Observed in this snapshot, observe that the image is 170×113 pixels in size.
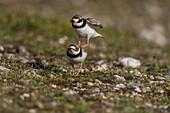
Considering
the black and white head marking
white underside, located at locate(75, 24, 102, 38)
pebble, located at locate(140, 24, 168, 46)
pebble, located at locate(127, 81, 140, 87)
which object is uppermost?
pebble, located at locate(140, 24, 168, 46)

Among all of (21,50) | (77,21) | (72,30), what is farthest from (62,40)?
(77,21)

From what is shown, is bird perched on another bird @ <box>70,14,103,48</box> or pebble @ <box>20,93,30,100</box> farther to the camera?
bird perched on another bird @ <box>70,14,103,48</box>

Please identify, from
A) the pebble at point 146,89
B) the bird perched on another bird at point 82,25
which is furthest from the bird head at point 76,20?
the pebble at point 146,89

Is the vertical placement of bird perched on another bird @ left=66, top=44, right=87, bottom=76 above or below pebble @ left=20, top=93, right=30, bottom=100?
above

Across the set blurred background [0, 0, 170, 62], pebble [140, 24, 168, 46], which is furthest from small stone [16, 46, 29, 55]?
pebble [140, 24, 168, 46]

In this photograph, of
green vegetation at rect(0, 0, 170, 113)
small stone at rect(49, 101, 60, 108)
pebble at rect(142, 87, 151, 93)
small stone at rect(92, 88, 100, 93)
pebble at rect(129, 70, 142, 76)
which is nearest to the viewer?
small stone at rect(49, 101, 60, 108)

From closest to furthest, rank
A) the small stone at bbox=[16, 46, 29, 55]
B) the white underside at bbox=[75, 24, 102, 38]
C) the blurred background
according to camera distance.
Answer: the white underside at bbox=[75, 24, 102, 38] < the small stone at bbox=[16, 46, 29, 55] < the blurred background

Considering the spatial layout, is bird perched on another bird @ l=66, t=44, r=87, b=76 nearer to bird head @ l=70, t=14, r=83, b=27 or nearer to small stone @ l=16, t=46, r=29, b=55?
bird head @ l=70, t=14, r=83, b=27

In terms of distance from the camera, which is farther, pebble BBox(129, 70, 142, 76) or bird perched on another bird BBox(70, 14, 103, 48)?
pebble BBox(129, 70, 142, 76)

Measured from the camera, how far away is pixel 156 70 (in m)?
14.5

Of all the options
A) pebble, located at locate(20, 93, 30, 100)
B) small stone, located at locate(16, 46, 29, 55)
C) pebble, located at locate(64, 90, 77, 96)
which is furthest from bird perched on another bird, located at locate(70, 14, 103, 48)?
small stone, located at locate(16, 46, 29, 55)

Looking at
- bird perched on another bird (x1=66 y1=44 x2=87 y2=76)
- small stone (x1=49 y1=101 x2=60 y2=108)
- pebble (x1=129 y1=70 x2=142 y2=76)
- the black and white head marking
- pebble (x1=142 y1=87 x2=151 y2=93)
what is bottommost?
small stone (x1=49 y1=101 x2=60 y2=108)

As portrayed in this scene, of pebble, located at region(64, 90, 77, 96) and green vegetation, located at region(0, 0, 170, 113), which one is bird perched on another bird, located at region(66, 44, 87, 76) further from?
pebble, located at region(64, 90, 77, 96)

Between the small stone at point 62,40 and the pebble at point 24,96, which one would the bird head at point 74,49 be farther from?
the small stone at point 62,40
